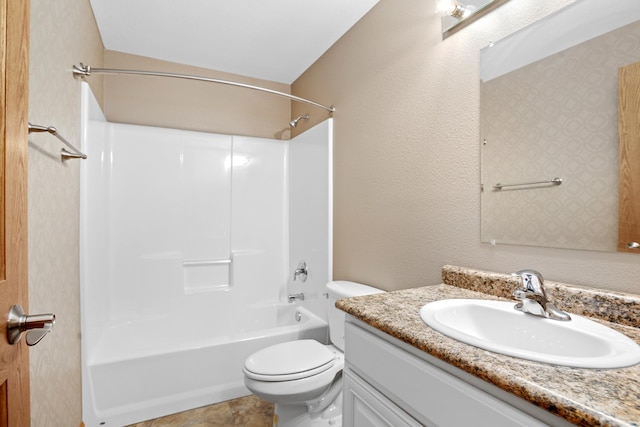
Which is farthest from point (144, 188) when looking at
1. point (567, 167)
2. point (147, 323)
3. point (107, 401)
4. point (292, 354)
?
point (567, 167)

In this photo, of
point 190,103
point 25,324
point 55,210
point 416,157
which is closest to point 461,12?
point 416,157

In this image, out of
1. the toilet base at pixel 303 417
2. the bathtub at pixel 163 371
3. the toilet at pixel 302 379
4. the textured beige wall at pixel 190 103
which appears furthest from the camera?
the textured beige wall at pixel 190 103

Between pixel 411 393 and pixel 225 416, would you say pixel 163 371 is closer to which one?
pixel 225 416

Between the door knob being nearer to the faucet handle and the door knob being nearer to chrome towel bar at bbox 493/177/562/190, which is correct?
the faucet handle

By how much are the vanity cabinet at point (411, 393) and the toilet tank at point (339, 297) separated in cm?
73

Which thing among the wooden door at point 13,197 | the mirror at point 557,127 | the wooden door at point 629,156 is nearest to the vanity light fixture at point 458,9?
the mirror at point 557,127

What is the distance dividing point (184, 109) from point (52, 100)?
1.53m

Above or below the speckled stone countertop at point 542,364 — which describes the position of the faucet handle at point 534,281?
above

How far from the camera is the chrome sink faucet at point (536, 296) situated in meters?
0.85

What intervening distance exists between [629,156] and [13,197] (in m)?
1.48

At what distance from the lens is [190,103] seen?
2705 mm

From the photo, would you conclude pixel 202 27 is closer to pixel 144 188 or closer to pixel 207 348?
pixel 144 188

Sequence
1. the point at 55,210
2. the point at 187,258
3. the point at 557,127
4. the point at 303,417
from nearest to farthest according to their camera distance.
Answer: the point at 557,127 < the point at 55,210 < the point at 303,417 < the point at 187,258

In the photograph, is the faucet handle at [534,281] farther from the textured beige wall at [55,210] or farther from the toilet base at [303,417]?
the textured beige wall at [55,210]
